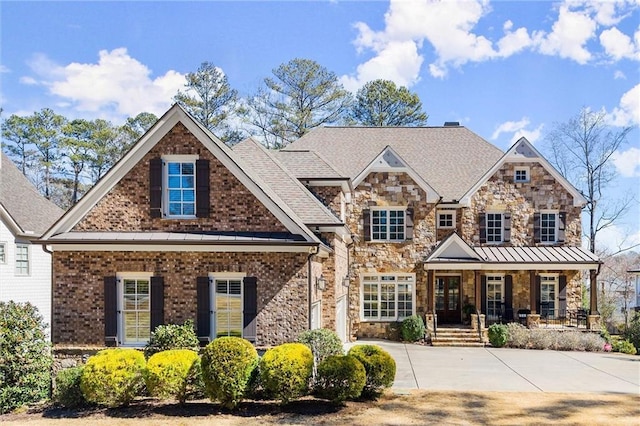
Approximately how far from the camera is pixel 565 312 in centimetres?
2272

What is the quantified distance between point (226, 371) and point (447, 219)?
1554cm

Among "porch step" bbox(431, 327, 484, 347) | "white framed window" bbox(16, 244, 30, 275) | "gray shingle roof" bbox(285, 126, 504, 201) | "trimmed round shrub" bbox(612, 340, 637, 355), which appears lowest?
"trimmed round shrub" bbox(612, 340, 637, 355)

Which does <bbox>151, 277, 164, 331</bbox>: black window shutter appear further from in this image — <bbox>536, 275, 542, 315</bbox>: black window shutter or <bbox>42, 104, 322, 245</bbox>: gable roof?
<bbox>536, 275, 542, 315</bbox>: black window shutter

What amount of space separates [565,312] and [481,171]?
24.2 feet

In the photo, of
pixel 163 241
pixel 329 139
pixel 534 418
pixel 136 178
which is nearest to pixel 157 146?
pixel 136 178

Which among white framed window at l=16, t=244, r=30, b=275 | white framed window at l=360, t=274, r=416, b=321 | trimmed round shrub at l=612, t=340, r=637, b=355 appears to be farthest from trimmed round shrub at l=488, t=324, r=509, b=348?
white framed window at l=16, t=244, r=30, b=275

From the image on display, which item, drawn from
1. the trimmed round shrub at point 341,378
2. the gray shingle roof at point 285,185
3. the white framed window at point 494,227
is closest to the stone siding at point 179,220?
the gray shingle roof at point 285,185

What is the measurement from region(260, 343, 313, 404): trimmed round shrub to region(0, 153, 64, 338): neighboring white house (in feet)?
44.4

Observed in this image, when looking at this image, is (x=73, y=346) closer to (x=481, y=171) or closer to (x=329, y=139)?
(x=329, y=139)

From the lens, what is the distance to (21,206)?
896 inches

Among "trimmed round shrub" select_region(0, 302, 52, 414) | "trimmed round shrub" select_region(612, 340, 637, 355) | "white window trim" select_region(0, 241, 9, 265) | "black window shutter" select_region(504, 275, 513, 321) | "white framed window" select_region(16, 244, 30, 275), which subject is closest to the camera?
"trimmed round shrub" select_region(0, 302, 52, 414)

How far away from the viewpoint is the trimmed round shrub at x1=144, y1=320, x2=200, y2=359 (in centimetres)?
1223

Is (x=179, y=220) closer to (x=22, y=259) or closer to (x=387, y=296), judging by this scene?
(x=387, y=296)

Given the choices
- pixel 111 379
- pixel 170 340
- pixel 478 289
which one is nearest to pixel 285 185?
pixel 170 340
